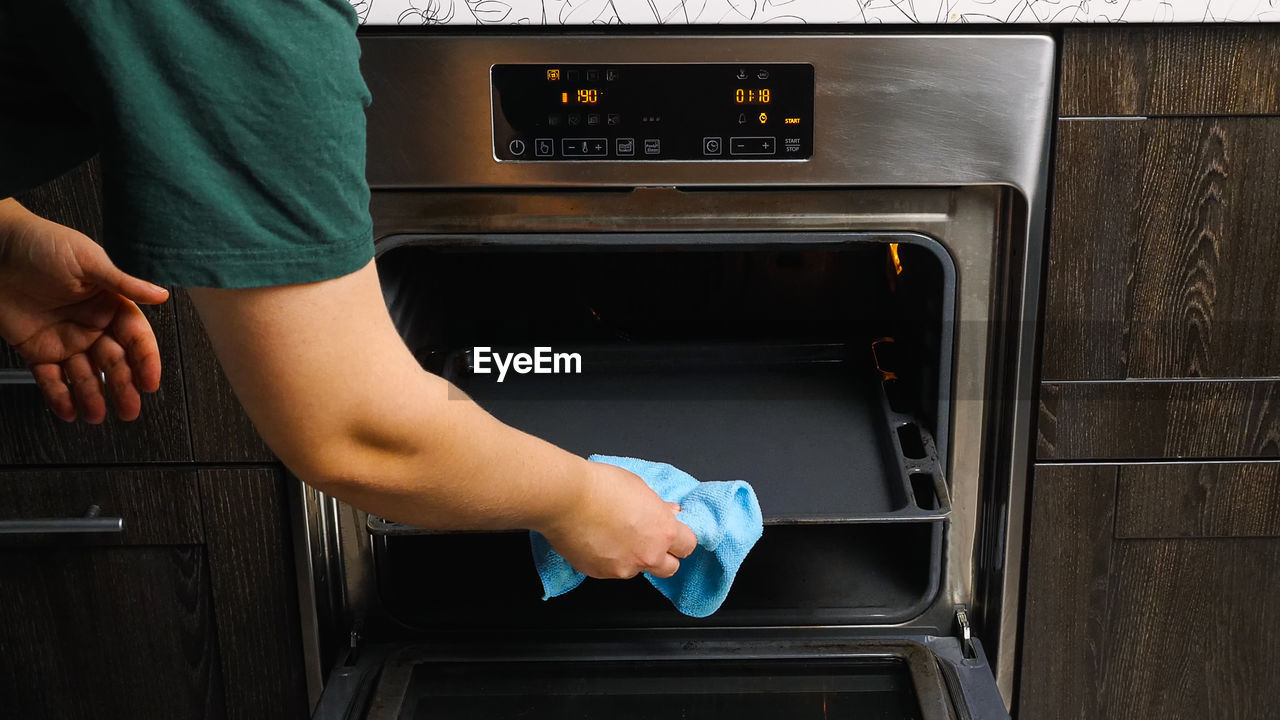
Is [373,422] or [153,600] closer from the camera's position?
[373,422]

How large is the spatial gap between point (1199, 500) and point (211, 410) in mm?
860

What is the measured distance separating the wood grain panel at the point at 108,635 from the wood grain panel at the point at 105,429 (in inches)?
3.6

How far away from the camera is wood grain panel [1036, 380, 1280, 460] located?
923 mm

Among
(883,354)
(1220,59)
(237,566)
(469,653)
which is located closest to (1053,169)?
(1220,59)

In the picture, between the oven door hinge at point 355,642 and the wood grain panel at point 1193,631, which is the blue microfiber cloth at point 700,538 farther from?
the wood grain panel at point 1193,631

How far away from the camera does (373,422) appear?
507mm

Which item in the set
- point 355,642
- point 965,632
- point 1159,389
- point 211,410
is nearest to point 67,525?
point 211,410

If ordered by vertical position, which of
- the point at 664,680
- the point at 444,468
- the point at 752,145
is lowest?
the point at 664,680

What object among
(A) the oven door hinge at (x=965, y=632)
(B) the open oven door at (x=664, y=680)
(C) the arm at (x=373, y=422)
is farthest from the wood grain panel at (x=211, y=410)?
(A) the oven door hinge at (x=965, y=632)

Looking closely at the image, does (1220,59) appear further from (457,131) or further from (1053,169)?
(457,131)

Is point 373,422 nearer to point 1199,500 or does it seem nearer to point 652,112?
point 652,112

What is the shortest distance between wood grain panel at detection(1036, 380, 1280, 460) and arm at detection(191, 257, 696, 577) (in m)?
0.46

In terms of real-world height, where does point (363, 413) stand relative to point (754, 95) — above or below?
below

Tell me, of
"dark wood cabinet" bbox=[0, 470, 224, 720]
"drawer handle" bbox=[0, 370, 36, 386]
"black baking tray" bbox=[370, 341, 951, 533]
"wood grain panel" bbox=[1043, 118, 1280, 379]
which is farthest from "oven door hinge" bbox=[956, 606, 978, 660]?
"drawer handle" bbox=[0, 370, 36, 386]
